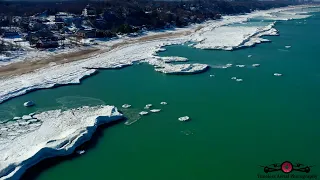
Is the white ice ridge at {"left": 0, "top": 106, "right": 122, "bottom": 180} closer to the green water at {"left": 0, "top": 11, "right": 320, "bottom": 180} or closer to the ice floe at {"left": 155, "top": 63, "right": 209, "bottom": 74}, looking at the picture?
the green water at {"left": 0, "top": 11, "right": 320, "bottom": 180}

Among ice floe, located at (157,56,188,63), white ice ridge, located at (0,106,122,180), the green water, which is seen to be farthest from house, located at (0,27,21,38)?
white ice ridge, located at (0,106,122,180)

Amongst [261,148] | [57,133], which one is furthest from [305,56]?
[57,133]

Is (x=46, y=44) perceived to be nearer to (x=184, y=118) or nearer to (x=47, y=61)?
(x=47, y=61)

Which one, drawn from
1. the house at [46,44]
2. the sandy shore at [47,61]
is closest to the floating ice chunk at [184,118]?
the sandy shore at [47,61]

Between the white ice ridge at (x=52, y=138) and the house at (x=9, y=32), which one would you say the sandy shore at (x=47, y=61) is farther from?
the house at (x=9, y=32)

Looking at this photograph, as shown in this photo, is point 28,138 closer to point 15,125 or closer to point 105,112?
point 15,125
